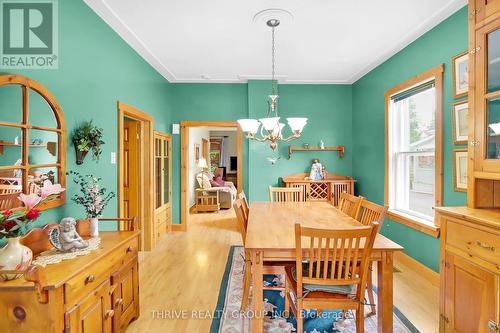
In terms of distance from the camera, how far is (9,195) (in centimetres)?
162

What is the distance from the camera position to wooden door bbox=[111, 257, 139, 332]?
188 cm

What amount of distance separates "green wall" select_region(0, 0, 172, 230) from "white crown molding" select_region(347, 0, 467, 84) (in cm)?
336

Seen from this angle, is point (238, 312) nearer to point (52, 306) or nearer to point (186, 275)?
point (186, 275)

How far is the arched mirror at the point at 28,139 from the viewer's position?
5.24 ft

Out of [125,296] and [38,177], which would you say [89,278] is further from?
[38,177]

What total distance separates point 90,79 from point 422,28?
350 centimetres

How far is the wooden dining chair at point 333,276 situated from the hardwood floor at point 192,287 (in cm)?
88

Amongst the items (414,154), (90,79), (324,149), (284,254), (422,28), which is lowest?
(284,254)

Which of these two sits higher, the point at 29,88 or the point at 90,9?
the point at 90,9

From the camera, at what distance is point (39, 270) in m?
1.22

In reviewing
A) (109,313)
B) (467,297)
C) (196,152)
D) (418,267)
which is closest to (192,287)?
(109,313)

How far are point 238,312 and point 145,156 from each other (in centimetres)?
263

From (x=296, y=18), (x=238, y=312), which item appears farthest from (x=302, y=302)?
(x=296, y=18)

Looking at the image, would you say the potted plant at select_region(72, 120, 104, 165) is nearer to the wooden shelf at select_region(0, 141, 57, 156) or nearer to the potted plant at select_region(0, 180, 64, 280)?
the wooden shelf at select_region(0, 141, 57, 156)
